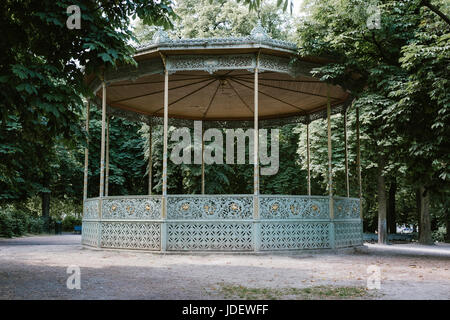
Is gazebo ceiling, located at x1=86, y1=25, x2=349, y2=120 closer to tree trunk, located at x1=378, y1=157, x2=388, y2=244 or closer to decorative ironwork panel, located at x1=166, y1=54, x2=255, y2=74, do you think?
decorative ironwork panel, located at x1=166, y1=54, x2=255, y2=74

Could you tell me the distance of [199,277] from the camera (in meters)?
8.07

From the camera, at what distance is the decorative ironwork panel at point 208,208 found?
40.0 ft

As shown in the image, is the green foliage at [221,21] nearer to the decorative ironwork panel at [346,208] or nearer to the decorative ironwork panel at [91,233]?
the decorative ironwork panel at [346,208]

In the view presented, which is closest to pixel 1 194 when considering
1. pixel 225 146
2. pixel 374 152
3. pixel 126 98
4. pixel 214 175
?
pixel 126 98

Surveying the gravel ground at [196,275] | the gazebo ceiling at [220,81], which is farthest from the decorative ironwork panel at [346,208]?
the gazebo ceiling at [220,81]

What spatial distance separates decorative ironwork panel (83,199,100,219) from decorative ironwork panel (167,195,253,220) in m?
2.90

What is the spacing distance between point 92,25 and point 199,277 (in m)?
4.80

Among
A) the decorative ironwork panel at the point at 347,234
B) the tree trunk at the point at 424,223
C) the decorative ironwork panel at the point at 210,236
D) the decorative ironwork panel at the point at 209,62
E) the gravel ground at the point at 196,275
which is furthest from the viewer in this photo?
the tree trunk at the point at 424,223

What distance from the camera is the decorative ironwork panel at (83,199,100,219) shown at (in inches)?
542

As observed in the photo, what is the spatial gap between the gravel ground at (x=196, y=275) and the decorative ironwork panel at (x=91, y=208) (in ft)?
6.17

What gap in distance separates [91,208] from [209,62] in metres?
6.17

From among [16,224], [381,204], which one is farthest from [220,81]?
[16,224]

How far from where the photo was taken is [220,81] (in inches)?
632

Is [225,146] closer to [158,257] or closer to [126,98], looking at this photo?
[126,98]
